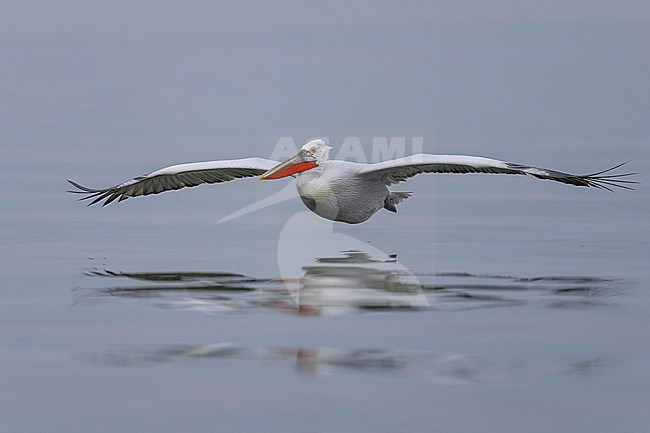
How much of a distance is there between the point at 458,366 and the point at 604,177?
5851 mm

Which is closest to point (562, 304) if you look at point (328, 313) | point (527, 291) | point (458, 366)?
point (527, 291)

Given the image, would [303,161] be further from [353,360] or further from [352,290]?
[353,360]

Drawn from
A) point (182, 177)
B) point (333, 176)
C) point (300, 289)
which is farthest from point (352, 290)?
point (182, 177)

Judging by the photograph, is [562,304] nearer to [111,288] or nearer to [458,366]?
[458,366]

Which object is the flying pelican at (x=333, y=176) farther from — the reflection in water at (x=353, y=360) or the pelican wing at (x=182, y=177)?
the reflection in water at (x=353, y=360)

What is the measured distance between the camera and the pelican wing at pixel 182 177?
15578mm

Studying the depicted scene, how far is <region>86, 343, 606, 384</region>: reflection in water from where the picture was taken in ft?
29.5

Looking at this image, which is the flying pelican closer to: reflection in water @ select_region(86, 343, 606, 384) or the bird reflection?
the bird reflection

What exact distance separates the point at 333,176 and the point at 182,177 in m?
2.22

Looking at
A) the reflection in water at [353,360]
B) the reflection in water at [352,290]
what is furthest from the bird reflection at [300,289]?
the reflection in water at [353,360]

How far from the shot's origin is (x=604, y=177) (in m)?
14.4

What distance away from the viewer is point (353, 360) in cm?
934

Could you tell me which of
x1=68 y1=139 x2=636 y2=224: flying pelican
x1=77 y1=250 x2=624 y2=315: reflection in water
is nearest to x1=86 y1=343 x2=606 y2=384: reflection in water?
x1=77 y1=250 x2=624 y2=315: reflection in water

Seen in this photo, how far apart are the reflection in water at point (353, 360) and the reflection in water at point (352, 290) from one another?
1.73m
